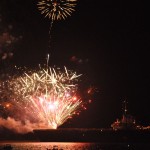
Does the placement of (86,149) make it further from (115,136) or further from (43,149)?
(115,136)

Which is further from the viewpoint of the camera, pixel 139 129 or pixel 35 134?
pixel 35 134

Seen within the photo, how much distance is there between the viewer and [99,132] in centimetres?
11288

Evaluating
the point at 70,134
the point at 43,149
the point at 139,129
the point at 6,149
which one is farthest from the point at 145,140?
the point at 6,149

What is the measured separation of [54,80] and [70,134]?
180 feet

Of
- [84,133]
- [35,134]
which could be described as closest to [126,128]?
[84,133]

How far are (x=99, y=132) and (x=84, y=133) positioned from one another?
5048mm

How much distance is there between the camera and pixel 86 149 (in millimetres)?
83625

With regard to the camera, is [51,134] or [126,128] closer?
[126,128]

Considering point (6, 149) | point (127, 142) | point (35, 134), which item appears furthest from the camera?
point (35, 134)

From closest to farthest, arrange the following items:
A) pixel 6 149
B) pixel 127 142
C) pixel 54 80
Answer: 1. pixel 54 80
2. pixel 6 149
3. pixel 127 142

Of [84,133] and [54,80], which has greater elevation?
[54,80]

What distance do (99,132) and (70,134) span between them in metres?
9.51

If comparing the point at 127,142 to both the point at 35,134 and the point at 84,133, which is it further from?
the point at 35,134

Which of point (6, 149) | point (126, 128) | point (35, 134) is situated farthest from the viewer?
point (35, 134)
